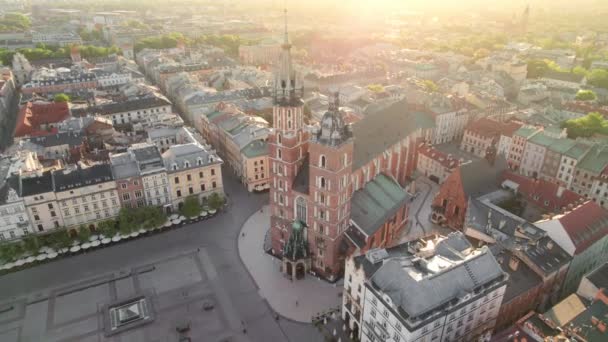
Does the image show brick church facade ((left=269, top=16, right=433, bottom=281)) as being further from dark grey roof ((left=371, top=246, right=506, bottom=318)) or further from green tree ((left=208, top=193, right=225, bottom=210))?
green tree ((left=208, top=193, right=225, bottom=210))

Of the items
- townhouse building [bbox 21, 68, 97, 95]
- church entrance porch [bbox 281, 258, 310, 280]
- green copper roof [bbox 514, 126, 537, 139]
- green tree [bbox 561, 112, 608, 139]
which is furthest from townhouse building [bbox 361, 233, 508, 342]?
townhouse building [bbox 21, 68, 97, 95]

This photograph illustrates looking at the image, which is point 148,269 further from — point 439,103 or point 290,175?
point 439,103

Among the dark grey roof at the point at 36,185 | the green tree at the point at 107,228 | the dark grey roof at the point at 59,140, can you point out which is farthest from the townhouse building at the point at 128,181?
the dark grey roof at the point at 59,140

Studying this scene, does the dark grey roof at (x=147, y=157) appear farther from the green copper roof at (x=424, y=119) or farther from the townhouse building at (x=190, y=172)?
the green copper roof at (x=424, y=119)

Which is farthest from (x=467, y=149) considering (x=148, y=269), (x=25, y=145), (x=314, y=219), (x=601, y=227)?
(x=25, y=145)

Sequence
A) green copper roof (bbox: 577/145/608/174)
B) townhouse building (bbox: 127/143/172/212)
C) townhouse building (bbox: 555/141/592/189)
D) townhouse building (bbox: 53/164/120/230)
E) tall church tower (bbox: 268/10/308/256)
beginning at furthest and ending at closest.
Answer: townhouse building (bbox: 555/141/592/189) < green copper roof (bbox: 577/145/608/174) < townhouse building (bbox: 127/143/172/212) < townhouse building (bbox: 53/164/120/230) < tall church tower (bbox: 268/10/308/256)

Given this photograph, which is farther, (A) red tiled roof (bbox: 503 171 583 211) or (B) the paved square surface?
(A) red tiled roof (bbox: 503 171 583 211)
